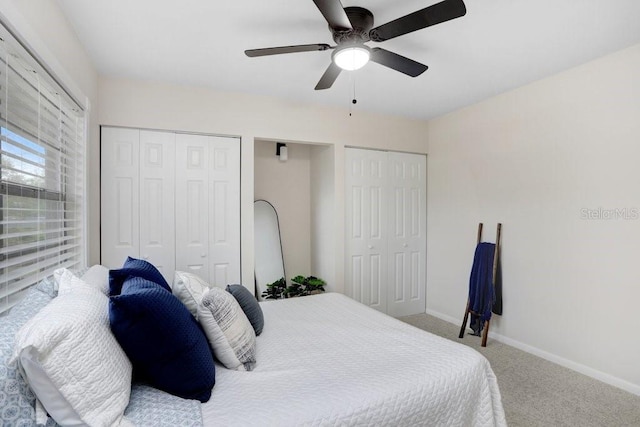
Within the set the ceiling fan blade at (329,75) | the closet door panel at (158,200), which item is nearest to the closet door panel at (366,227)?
the ceiling fan blade at (329,75)

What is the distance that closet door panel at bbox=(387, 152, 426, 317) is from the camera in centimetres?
399

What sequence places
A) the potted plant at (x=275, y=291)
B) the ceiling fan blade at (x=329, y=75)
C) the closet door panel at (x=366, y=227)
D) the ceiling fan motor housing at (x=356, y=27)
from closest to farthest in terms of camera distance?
the ceiling fan motor housing at (x=356, y=27)
the ceiling fan blade at (x=329, y=75)
the potted plant at (x=275, y=291)
the closet door panel at (x=366, y=227)

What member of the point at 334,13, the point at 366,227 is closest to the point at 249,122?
the point at 366,227

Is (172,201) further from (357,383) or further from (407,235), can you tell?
(407,235)

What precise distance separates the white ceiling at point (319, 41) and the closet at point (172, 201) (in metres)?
0.58

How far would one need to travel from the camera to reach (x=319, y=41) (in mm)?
2254

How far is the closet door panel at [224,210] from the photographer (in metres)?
3.16

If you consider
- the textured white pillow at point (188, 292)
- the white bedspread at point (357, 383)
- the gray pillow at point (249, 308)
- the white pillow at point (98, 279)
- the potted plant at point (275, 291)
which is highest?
the white pillow at point (98, 279)

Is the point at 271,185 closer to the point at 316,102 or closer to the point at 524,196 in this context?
the point at 316,102

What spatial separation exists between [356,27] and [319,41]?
1.53 feet

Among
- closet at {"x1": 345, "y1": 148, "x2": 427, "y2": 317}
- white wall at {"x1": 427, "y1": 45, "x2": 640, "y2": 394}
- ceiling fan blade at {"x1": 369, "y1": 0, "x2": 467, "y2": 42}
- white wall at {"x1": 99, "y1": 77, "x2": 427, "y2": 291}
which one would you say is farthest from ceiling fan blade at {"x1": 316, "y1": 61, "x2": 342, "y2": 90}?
white wall at {"x1": 427, "y1": 45, "x2": 640, "y2": 394}

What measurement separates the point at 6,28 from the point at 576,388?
13.0 feet

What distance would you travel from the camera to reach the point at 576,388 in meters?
2.40

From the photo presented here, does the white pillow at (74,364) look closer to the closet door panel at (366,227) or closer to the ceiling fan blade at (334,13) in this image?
the ceiling fan blade at (334,13)
